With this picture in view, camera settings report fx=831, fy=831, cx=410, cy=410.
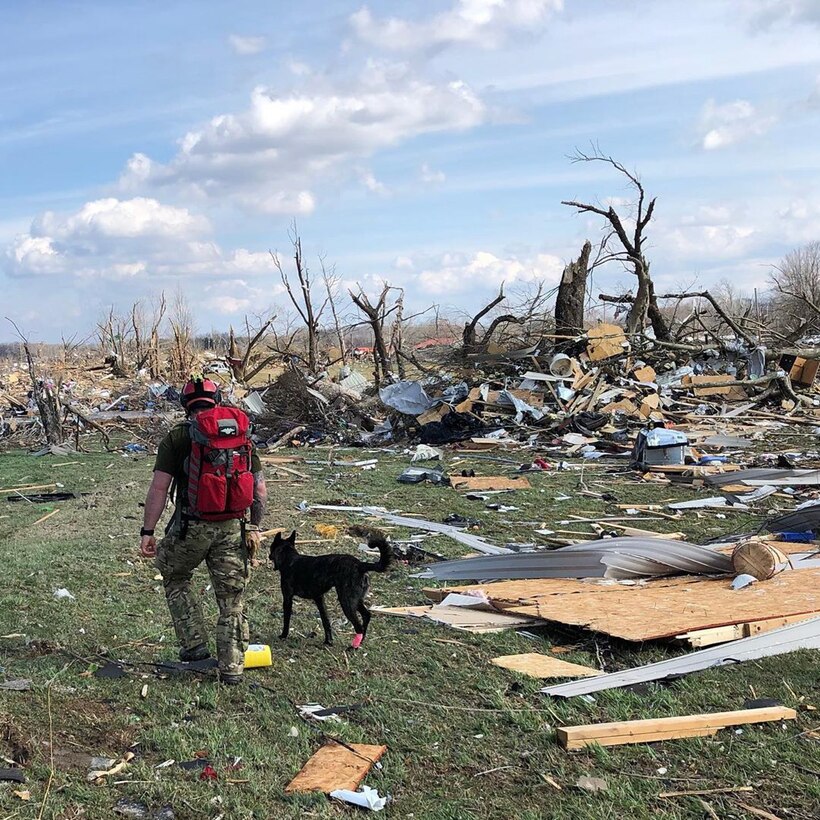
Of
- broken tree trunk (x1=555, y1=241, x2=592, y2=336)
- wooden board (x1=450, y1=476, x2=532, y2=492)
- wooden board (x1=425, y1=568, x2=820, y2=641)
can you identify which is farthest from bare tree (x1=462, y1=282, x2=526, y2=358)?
wooden board (x1=425, y1=568, x2=820, y2=641)

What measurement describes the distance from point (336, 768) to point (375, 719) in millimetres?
562

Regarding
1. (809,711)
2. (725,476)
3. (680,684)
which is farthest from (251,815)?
(725,476)

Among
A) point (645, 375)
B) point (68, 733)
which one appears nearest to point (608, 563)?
point (68, 733)

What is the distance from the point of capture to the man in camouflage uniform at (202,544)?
4453mm

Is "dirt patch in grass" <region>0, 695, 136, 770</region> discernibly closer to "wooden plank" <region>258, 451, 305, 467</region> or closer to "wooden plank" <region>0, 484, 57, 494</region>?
"wooden plank" <region>0, 484, 57, 494</region>

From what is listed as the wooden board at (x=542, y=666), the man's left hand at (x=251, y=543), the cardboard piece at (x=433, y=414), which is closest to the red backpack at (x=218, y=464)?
the man's left hand at (x=251, y=543)

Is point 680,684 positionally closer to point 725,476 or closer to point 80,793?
point 80,793

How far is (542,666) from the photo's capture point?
4.88 meters

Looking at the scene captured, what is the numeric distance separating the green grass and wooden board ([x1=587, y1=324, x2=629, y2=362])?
12865 millimetres

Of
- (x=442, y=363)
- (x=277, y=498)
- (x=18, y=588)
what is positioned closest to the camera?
(x=18, y=588)

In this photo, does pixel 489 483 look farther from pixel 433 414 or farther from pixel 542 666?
pixel 542 666

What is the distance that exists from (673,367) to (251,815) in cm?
1818

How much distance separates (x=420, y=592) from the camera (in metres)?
6.65

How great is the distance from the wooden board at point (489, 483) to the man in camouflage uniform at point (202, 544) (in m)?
7.26
